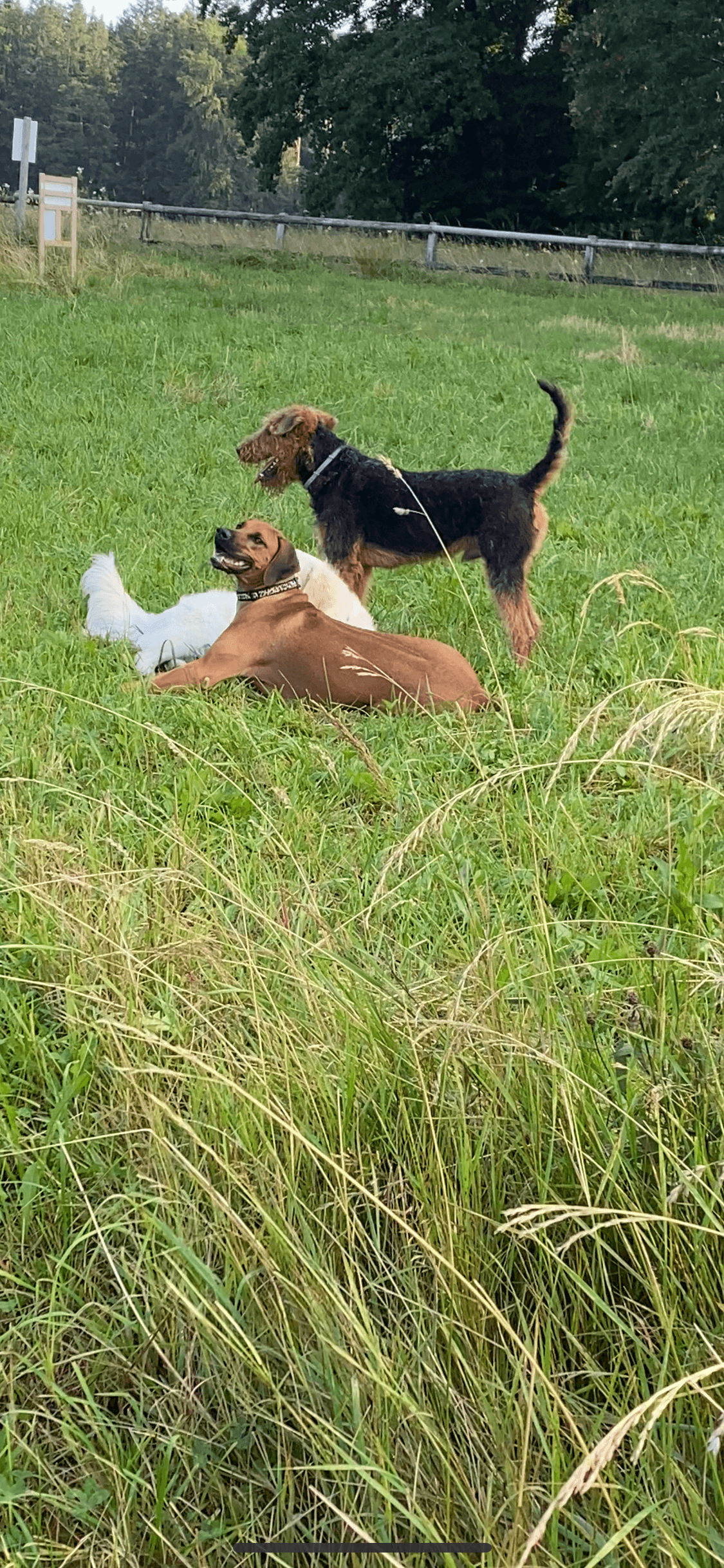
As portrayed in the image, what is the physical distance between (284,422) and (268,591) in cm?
68

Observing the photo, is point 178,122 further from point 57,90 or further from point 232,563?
point 232,563

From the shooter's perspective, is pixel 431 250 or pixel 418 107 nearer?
pixel 431 250

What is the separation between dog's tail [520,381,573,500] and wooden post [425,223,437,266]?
867 inches

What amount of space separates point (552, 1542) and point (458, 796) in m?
0.88

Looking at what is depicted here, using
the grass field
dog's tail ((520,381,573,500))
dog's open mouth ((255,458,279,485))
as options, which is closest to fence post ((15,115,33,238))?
dog's open mouth ((255,458,279,485))

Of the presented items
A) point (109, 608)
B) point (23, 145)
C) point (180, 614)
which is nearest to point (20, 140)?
point (23, 145)

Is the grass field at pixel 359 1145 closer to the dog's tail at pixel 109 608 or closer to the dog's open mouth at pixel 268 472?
the dog's tail at pixel 109 608

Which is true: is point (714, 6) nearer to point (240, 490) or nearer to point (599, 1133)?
point (240, 490)

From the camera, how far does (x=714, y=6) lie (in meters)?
28.7

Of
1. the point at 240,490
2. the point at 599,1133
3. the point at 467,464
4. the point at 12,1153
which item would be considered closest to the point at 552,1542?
the point at 599,1133

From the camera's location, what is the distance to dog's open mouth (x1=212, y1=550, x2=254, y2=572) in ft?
12.1

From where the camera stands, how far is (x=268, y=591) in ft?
12.5

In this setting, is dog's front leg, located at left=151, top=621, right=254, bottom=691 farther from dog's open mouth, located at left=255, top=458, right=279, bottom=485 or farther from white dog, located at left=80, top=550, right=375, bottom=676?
dog's open mouth, located at left=255, top=458, right=279, bottom=485

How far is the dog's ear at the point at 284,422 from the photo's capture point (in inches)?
162
